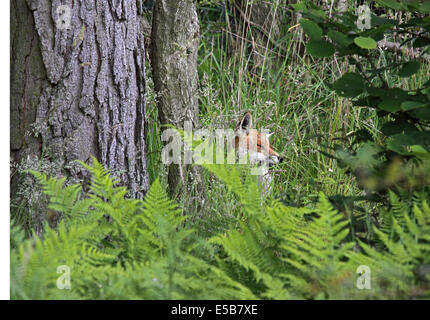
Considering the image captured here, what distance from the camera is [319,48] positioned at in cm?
228

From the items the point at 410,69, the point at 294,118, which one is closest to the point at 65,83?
the point at 410,69

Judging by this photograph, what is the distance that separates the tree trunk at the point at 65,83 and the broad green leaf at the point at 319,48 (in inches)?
44.9

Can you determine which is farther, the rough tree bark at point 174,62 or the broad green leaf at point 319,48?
the rough tree bark at point 174,62

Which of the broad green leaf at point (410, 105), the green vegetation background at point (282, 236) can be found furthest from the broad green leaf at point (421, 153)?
the broad green leaf at point (410, 105)

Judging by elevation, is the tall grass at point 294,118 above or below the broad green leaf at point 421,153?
above

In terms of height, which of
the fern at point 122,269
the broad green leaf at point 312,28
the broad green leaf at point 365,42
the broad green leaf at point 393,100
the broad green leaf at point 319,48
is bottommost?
the fern at point 122,269

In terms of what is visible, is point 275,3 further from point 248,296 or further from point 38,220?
point 248,296

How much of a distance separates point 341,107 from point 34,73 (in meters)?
2.75

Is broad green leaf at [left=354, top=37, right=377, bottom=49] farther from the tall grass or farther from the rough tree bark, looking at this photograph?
the rough tree bark

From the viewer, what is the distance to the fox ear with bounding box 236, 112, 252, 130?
13.7 feet

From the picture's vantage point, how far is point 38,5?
110 inches

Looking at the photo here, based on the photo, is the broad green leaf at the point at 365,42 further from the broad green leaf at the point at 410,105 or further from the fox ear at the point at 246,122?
the fox ear at the point at 246,122

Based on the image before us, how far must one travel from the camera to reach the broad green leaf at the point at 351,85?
227cm

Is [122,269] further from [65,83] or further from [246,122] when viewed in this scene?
[246,122]
